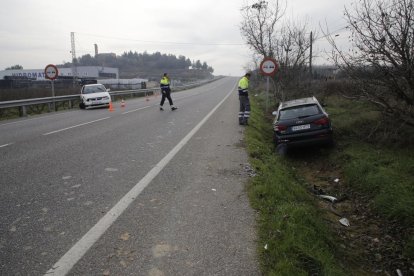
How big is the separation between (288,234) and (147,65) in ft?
458

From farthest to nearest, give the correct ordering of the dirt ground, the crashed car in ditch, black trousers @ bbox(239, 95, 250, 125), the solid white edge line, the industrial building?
the industrial building
black trousers @ bbox(239, 95, 250, 125)
the crashed car in ditch
the dirt ground
the solid white edge line

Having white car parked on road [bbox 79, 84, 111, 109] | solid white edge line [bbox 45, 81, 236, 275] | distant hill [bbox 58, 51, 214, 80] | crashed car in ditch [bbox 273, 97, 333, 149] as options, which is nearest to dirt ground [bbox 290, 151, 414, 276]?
crashed car in ditch [bbox 273, 97, 333, 149]

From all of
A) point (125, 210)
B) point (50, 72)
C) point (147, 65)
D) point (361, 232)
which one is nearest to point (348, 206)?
point (361, 232)

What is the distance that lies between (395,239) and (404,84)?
4.35 meters

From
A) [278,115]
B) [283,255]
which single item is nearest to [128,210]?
[283,255]

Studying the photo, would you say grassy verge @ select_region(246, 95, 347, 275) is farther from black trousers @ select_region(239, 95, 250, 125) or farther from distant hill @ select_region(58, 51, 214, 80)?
distant hill @ select_region(58, 51, 214, 80)

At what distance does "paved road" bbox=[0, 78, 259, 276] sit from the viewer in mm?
3262

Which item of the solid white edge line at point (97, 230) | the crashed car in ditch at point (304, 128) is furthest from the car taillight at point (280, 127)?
the solid white edge line at point (97, 230)

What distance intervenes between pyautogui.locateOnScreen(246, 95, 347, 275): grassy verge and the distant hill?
4446 inches

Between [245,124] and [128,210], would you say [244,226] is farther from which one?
[245,124]

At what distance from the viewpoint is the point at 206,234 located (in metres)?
3.80

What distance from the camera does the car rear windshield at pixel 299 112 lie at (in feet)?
29.6

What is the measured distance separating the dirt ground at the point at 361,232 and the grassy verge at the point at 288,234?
376 millimetres

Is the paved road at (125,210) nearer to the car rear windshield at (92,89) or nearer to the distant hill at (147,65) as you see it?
the car rear windshield at (92,89)
